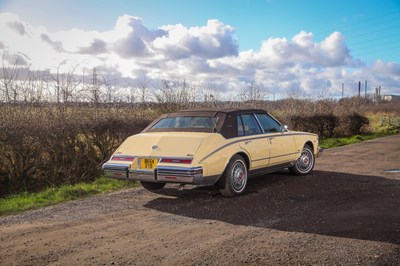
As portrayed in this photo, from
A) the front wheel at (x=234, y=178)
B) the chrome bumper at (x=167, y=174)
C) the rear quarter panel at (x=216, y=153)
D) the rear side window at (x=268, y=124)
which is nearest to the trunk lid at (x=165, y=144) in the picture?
the rear quarter panel at (x=216, y=153)

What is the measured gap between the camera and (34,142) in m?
8.98

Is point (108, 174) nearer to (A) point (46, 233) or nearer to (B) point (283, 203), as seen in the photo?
(A) point (46, 233)

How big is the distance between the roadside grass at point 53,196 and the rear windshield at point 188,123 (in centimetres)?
169

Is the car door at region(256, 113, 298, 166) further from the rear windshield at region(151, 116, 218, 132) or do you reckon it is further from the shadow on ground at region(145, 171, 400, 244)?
the rear windshield at region(151, 116, 218, 132)

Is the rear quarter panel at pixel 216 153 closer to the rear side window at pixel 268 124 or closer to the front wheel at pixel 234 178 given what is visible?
the front wheel at pixel 234 178

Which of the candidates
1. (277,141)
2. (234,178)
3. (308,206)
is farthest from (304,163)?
(308,206)

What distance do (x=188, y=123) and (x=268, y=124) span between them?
6.22 feet

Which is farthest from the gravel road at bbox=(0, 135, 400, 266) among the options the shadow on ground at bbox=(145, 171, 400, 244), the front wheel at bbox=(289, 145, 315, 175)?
the front wheel at bbox=(289, 145, 315, 175)

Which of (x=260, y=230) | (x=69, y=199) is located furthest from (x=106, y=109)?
(x=260, y=230)

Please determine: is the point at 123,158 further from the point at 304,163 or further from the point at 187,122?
the point at 304,163

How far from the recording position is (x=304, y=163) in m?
9.93

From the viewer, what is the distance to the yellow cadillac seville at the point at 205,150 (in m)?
6.82

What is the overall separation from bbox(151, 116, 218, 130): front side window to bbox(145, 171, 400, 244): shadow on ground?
1239mm

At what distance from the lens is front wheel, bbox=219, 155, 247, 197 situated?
7.34 metres
